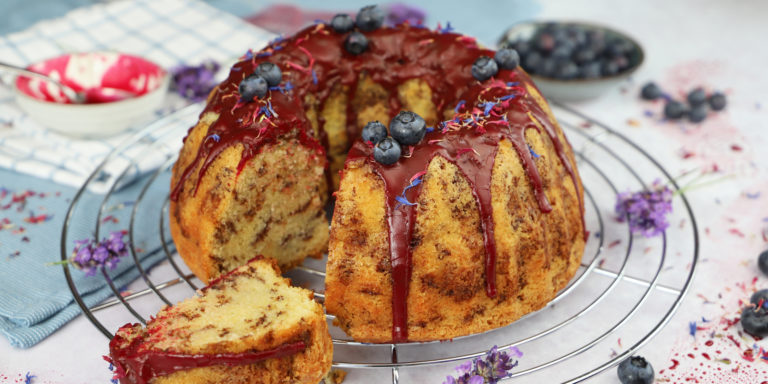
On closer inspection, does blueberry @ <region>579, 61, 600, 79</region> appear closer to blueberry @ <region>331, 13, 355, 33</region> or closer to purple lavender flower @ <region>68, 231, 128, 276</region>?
blueberry @ <region>331, 13, 355, 33</region>

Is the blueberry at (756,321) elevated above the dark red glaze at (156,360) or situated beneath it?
elevated above

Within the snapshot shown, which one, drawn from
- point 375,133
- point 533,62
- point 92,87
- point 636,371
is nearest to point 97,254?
point 375,133

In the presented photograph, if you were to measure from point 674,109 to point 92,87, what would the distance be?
14.0ft

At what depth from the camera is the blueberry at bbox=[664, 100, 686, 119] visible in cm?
527

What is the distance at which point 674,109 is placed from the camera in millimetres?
5273

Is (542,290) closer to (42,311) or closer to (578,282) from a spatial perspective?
(578,282)

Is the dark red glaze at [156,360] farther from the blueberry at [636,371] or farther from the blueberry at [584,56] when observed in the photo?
the blueberry at [584,56]

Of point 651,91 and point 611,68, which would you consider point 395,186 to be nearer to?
point 611,68

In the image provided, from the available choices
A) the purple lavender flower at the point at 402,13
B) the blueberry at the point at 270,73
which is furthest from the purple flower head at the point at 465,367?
the purple lavender flower at the point at 402,13

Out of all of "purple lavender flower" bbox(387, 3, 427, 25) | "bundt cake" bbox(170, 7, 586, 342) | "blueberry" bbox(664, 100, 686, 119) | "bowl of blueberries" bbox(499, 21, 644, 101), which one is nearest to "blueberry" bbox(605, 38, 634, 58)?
"bowl of blueberries" bbox(499, 21, 644, 101)

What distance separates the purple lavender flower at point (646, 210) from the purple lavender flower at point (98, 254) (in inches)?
111

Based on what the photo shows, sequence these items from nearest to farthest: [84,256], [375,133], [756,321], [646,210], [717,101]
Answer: [375,133] < [756,321] < [84,256] < [646,210] < [717,101]

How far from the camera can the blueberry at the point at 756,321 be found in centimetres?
331

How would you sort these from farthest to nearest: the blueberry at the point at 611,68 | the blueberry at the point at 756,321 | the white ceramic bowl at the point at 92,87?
1. the blueberry at the point at 611,68
2. the white ceramic bowl at the point at 92,87
3. the blueberry at the point at 756,321
